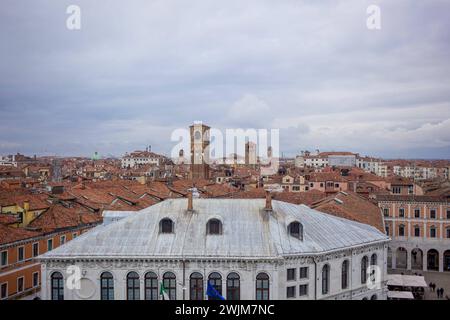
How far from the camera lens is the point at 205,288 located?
20.8m

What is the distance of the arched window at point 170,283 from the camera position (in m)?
→ 20.9

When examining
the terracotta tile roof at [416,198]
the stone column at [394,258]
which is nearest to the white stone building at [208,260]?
the stone column at [394,258]

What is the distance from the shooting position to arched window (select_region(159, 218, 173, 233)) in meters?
22.3

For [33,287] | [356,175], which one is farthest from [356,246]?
[356,175]

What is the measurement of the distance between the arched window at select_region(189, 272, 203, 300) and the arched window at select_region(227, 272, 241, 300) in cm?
117

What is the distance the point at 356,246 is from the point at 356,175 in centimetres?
4644

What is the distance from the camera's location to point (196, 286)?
2089 centimetres

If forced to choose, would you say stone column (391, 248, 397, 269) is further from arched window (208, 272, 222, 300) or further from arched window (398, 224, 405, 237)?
arched window (208, 272, 222, 300)

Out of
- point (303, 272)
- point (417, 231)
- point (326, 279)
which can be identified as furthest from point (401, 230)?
point (303, 272)

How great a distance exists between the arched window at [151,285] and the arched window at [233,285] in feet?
10.1

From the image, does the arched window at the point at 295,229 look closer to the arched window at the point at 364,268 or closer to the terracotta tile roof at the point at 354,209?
the arched window at the point at 364,268
